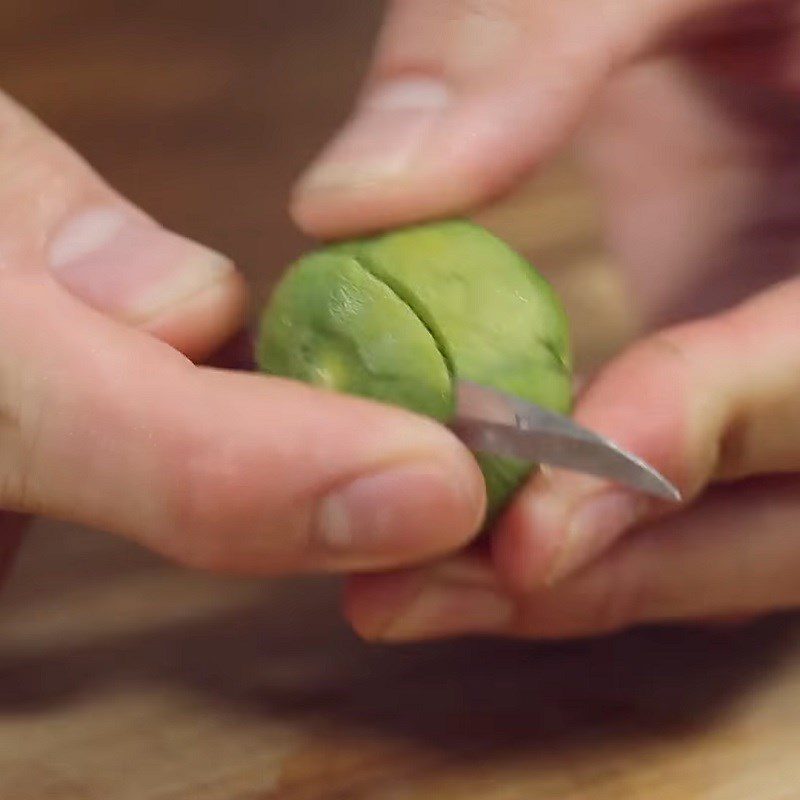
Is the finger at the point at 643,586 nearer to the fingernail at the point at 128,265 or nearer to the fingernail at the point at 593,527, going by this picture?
the fingernail at the point at 593,527

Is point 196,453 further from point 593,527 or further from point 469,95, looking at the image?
point 469,95

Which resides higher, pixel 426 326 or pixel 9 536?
pixel 426 326

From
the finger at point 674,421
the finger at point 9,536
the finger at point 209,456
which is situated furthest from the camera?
the finger at point 9,536

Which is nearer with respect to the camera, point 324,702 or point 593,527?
point 593,527

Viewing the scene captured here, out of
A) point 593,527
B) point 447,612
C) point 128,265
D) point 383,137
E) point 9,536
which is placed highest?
point 383,137

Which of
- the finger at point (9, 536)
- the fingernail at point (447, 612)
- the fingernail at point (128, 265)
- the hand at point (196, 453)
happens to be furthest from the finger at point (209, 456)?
the finger at point (9, 536)

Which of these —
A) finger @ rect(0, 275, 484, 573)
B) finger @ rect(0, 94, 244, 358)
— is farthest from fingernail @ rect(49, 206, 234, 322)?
finger @ rect(0, 275, 484, 573)

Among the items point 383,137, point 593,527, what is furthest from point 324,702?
point 383,137
